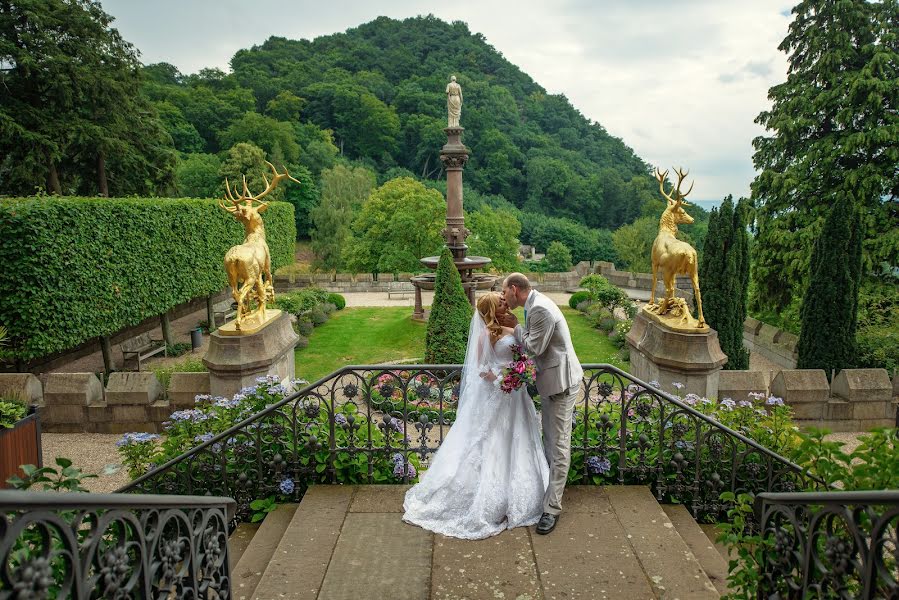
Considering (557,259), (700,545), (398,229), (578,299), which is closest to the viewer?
(700,545)

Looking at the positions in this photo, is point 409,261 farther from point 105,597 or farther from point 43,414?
point 105,597

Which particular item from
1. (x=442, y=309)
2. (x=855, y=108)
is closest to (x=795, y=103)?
(x=855, y=108)

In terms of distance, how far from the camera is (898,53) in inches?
653

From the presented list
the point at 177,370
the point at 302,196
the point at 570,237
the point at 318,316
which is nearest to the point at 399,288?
the point at 318,316

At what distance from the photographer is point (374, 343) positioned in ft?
62.0

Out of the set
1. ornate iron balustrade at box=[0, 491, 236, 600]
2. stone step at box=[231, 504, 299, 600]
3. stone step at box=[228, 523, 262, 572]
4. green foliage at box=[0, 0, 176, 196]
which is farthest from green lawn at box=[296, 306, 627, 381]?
ornate iron balustrade at box=[0, 491, 236, 600]

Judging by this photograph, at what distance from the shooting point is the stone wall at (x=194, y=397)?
35.2 ft

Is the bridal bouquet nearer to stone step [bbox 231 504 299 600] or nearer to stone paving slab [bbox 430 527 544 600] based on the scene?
stone paving slab [bbox 430 527 544 600]

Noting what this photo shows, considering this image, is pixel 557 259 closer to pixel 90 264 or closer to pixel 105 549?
pixel 90 264

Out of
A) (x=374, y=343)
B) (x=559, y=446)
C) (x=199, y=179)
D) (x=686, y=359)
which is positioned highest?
(x=199, y=179)

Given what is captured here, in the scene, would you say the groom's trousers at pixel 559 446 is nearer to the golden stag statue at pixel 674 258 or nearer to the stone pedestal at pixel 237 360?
the golden stag statue at pixel 674 258

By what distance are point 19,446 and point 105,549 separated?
714 cm

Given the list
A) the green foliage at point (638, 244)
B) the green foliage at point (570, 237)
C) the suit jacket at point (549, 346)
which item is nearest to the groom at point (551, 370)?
the suit jacket at point (549, 346)

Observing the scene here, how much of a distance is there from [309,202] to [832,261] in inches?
1593
